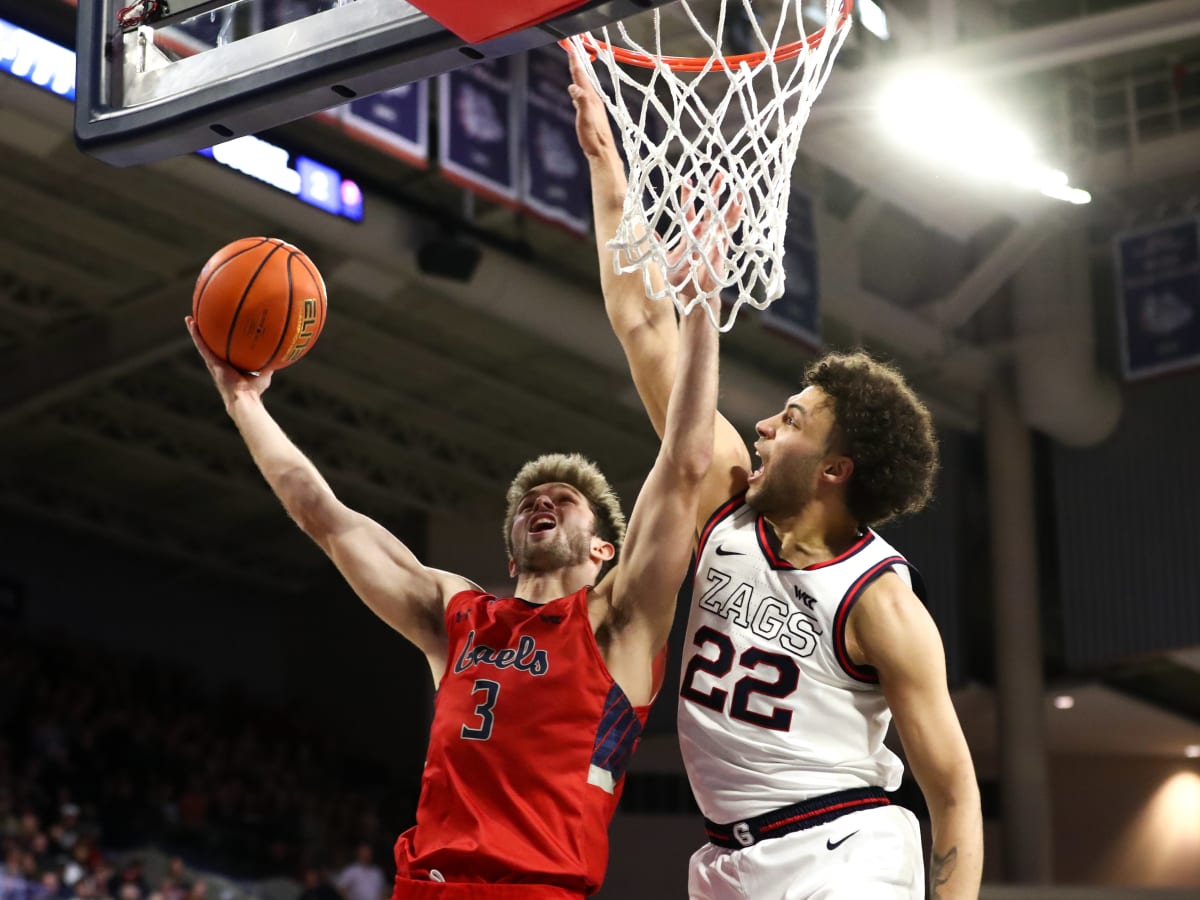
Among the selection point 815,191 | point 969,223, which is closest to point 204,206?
point 815,191

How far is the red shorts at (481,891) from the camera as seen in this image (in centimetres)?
304

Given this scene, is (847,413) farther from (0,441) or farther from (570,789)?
(0,441)

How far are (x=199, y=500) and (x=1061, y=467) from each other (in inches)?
424

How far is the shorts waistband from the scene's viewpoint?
2947 millimetres

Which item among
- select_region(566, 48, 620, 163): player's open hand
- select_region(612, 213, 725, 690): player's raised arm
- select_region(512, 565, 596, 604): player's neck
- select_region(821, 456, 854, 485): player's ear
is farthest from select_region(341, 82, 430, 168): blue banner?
select_region(821, 456, 854, 485): player's ear

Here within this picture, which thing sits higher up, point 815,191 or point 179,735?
point 815,191

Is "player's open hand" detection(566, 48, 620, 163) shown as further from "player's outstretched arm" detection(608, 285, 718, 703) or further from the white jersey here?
the white jersey

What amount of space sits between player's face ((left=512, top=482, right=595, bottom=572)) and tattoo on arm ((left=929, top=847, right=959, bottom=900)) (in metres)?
1.05

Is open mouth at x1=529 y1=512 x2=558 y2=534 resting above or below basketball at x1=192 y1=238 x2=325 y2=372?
below

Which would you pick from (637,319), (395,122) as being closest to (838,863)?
(637,319)

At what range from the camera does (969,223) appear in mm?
12406

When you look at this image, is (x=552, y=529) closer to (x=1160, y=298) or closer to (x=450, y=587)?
(x=450, y=587)

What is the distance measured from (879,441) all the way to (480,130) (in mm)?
7064

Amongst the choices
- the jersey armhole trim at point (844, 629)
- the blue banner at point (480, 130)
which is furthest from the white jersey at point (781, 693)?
the blue banner at point (480, 130)
